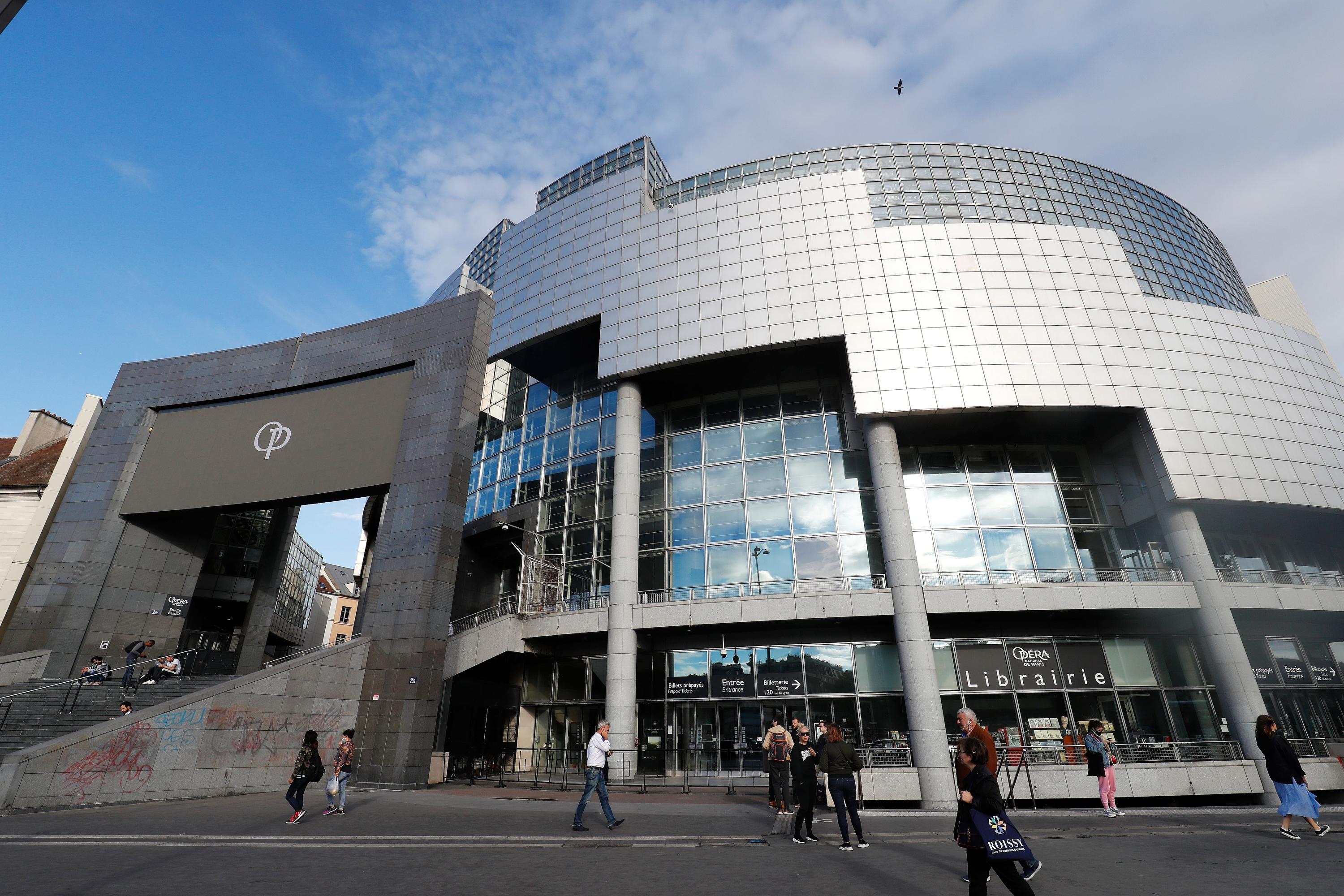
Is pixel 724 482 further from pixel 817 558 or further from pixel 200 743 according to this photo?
pixel 200 743

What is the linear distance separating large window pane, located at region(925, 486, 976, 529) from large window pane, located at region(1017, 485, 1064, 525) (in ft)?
7.48

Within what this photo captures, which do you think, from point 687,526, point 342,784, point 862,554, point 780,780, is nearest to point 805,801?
point 780,780

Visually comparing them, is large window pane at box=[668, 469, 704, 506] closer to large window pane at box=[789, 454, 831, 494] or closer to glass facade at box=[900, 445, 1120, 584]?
large window pane at box=[789, 454, 831, 494]

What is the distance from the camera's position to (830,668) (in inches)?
965

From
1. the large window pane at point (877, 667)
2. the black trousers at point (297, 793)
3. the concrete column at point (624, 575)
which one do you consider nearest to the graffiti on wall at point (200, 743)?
the black trousers at point (297, 793)

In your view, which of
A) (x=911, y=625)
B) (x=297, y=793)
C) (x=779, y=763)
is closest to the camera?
(x=297, y=793)

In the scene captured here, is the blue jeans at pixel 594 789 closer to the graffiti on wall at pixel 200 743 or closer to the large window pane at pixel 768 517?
the graffiti on wall at pixel 200 743

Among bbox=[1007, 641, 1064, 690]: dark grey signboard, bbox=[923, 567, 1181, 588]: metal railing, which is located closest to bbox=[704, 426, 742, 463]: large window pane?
bbox=[923, 567, 1181, 588]: metal railing

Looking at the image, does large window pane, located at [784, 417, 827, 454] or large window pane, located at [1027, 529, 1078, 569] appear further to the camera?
large window pane, located at [784, 417, 827, 454]

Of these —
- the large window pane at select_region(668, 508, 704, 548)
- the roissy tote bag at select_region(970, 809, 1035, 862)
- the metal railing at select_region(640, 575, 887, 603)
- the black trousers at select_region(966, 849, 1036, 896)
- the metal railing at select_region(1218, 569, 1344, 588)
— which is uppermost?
the large window pane at select_region(668, 508, 704, 548)

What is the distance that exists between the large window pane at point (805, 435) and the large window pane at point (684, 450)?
13.7ft

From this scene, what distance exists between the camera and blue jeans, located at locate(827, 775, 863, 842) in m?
9.63

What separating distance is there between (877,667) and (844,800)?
50.7 ft

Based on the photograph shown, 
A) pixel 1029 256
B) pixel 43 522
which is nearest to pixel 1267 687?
pixel 1029 256
